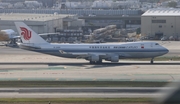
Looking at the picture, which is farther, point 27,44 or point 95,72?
point 27,44

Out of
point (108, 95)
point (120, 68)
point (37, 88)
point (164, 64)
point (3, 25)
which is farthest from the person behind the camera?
point (3, 25)

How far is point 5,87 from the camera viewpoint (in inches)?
1670

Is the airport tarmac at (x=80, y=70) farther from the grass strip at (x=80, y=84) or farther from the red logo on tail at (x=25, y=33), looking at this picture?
the red logo on tail at (x=25, y=33)

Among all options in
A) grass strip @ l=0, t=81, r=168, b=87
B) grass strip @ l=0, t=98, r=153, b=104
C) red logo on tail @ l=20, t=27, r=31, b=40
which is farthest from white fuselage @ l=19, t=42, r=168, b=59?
grass strip @ l=0, t=98, r=153, b=104

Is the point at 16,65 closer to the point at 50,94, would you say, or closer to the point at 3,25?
the point at 50,94

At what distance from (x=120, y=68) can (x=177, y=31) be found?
6679cm

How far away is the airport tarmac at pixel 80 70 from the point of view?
4859 cm

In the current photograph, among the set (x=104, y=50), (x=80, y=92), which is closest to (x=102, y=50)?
(x=104, y=50)

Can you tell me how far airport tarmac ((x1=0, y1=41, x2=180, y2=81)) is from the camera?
48594 mm

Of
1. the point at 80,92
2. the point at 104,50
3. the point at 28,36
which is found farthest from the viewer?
the point at 28,36

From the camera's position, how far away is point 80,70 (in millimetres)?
55562

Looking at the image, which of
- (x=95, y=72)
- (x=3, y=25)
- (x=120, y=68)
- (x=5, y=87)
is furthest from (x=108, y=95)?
(x=3, y=25)

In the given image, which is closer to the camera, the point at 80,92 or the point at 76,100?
the point at 76,100

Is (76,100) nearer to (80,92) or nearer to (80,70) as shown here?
(80,92)
